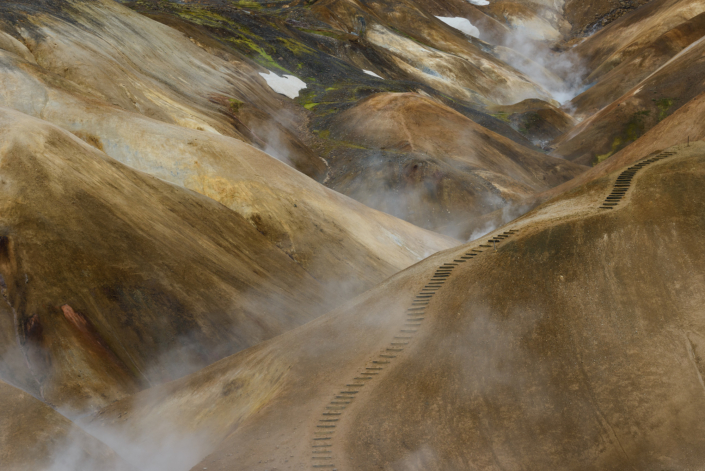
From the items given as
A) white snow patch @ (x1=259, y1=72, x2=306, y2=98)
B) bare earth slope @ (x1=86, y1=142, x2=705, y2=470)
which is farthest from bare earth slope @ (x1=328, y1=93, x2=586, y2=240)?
bare earth slope @ (x1=86, y1=142, x2=705, y2=470)

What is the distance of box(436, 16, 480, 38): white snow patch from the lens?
126 m

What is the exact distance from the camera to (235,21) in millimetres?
82875

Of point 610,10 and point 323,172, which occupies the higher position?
point 610,10

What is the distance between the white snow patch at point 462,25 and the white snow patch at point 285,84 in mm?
60806

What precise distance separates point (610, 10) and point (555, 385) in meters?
128

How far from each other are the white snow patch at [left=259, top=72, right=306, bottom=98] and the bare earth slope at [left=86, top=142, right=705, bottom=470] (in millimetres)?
56040

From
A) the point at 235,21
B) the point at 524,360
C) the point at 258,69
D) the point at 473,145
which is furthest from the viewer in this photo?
the point at 235,21

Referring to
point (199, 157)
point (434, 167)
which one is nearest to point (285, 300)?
point (199, 157)

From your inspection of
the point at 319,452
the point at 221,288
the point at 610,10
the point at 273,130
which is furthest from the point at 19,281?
the point at 610,10

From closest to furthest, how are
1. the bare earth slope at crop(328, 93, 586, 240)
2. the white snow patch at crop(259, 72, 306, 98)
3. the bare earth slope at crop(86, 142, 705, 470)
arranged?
the bare earth slope at crop(86, 142, 705, 470), the bare earth slope at crop(328, 93, 586, 240), the white snow patch at crop(259, 72, 306, 98)

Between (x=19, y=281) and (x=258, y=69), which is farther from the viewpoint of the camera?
(x=258, y=69)

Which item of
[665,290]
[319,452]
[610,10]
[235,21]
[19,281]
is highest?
[610,10]

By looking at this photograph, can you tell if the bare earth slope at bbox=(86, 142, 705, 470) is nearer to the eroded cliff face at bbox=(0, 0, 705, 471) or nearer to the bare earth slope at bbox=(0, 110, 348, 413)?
the eroded cliff face at bbox=(0, 0, 705, 471)

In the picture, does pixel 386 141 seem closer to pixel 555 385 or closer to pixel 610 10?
pixel 555 385
